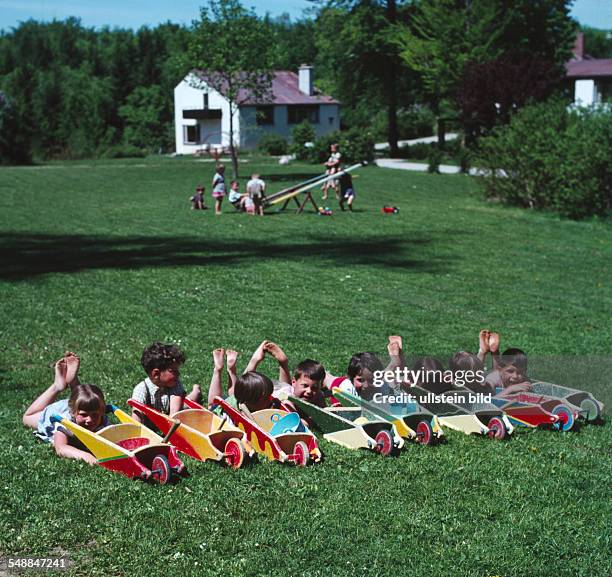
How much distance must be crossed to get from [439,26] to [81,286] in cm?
4031

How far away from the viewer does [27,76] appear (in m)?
63.5

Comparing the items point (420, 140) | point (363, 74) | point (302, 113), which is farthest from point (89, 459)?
point (420, 140)

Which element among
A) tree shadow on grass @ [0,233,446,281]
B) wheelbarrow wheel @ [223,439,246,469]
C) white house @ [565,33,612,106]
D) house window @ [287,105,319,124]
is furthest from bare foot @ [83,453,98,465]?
house window @ [287,105,319,124]

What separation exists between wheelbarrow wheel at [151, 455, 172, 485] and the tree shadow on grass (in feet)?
28.3

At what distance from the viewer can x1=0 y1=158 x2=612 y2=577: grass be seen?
497 centimetres

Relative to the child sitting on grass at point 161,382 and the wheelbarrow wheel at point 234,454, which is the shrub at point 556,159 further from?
the wheelbarrow wheel at point 234,454

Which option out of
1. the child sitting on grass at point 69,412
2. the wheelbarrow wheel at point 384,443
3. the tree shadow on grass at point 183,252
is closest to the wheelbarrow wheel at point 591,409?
the wheelbarrow wheel at point 384,443

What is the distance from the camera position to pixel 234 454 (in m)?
6.11

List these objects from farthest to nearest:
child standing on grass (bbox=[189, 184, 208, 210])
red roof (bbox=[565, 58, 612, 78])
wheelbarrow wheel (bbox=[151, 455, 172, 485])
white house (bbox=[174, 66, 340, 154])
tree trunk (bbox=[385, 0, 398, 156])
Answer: white house (bbox=[174, 66, 340, 154]) → red roof (bbox=[565, 58, 612, 78]) → tree trunk (bbox=[385, 0, 398, 156]) → child standing on grass (bbox=[189, 184, 208, 210]) → wheelbarrow wheel (bbox=[151, 455, 172, 485])

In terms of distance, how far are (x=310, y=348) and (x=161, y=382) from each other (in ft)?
9.66

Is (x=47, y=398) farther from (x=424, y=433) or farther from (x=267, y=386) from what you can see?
(x=424, y=433)

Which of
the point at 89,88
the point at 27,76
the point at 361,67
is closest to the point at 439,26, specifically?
the point at 361,67

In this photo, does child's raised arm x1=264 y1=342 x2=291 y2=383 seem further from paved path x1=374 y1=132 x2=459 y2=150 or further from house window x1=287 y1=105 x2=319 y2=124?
house window x1=287 y1=105 x2=319 y2=124

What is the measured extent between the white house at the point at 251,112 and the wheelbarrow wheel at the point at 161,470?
202 ft
